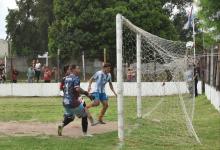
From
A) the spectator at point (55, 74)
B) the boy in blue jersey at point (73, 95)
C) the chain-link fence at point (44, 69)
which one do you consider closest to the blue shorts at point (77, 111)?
the boy in blue jersey at point (73, 95)

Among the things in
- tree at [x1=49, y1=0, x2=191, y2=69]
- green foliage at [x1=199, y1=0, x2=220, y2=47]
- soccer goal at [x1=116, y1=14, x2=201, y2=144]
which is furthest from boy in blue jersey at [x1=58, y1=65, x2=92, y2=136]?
tree at [x1=49, y1=0, x2=191, y2=69]

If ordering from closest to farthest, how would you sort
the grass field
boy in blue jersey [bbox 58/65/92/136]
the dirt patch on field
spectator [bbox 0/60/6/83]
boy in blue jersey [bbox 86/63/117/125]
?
the grass field, boy in blue jersey [bbox 58/65/92/136], the dirt patch on field, boy in blue jersey [bbox 86/63/117/125], spectator [bbox 0/60/6/83]

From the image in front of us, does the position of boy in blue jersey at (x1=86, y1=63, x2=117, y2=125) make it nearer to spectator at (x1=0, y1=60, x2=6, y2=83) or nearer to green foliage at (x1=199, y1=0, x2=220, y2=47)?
green foliage at (x1=199, y1=0, x2=220, y2=47)

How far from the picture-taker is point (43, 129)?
16156 millimetres

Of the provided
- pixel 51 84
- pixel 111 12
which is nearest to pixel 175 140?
pixel 51 84

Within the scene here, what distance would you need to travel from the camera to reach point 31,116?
20.8 metres

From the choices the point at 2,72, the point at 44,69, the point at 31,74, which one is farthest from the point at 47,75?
Result: the point at 2,72

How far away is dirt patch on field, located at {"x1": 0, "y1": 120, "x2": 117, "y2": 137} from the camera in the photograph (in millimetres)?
15156

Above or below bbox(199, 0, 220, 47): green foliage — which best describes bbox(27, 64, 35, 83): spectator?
below

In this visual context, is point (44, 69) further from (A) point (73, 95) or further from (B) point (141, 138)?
(B) point (141, 138)

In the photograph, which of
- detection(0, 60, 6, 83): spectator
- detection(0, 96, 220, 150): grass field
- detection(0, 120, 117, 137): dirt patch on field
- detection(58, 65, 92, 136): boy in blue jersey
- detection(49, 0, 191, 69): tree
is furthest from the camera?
detection(49, 0, 191, 69): tree

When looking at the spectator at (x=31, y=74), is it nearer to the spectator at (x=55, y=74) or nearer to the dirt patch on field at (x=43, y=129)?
the spectator at (x=55, y=74)

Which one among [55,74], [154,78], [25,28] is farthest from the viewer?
[25,28]

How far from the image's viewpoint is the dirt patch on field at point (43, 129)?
49.7 ft
